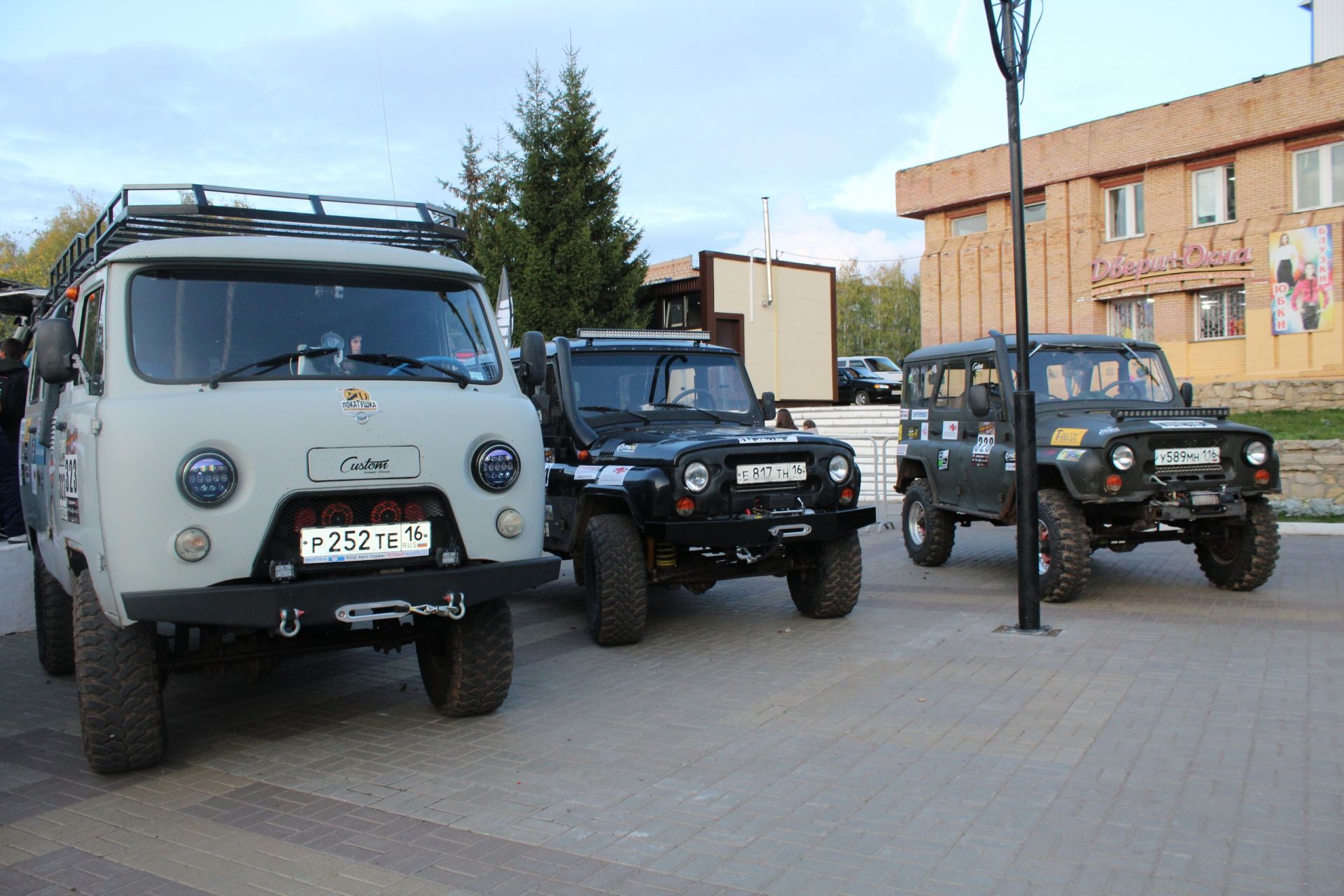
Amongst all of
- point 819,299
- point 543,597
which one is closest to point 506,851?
point 543,597

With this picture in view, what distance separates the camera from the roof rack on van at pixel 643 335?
8.59 meters

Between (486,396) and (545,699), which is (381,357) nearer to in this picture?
(486,396)

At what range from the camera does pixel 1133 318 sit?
27.2m

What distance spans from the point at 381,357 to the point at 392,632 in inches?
52.6

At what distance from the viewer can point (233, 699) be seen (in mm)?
6250

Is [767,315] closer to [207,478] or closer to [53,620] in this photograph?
[53,620]

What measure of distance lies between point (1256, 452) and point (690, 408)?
4.44m

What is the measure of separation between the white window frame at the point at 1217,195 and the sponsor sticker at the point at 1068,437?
65.5ft

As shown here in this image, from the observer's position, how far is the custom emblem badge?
4.68 metres

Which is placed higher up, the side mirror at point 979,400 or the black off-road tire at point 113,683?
the side mirror at point 979,400

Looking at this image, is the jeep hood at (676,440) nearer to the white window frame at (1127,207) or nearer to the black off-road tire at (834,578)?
the black off-road tire at (834,578)

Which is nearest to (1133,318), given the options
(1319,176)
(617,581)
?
(1319,176)

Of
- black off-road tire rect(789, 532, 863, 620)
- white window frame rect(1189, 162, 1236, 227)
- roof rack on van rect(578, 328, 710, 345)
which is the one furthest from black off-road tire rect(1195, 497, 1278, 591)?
white window frame rect(1189, 162, 1236, 227)

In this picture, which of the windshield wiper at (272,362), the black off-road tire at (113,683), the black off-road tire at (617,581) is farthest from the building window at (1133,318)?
the black off-road tire at (113,683)
